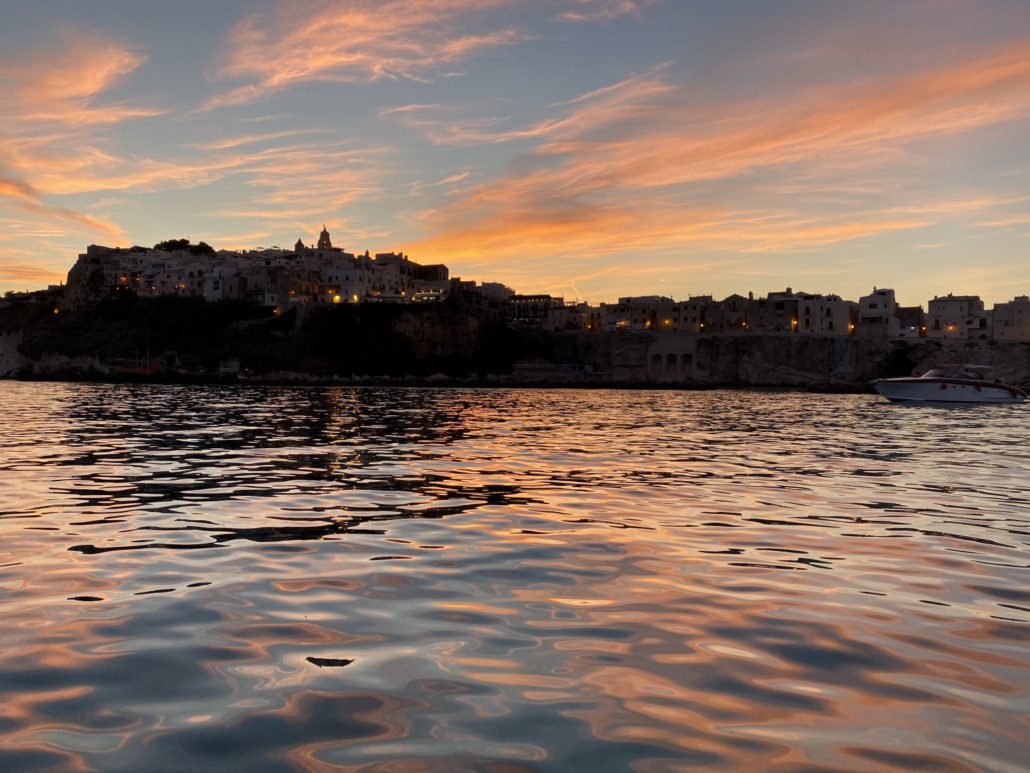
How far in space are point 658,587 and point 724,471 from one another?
1081cm

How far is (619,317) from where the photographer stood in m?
152

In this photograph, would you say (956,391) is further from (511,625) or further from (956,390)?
(511,625)

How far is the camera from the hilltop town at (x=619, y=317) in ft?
399

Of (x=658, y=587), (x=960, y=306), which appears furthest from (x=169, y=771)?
(x=960, y=306)

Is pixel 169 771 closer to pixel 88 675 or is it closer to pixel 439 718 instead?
pixel 439 718

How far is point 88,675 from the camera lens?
5.05 m

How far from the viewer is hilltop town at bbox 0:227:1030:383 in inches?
4791

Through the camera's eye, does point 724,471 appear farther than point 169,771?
Yes

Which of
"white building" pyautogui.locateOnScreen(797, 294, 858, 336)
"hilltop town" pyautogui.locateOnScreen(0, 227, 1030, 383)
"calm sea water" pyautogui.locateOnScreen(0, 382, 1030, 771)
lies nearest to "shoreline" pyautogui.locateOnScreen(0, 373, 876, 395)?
"hilltop town" pyautogui.locateOnScreen(0, 227, 1030, 383)

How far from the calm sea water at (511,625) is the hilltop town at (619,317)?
11385 centimetres

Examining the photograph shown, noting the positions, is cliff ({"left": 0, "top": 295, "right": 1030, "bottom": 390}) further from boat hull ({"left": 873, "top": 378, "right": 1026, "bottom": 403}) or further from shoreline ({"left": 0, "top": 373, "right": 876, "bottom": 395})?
boat hull ({"left": 873, "top": 378, "right": 1026, "bottom": 403})

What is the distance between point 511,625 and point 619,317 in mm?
148081

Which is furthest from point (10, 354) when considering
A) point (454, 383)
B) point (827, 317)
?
point (827, 317)

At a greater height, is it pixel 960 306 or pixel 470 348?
pixel 960 306
